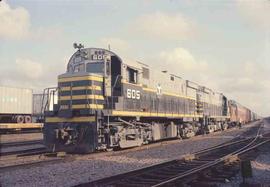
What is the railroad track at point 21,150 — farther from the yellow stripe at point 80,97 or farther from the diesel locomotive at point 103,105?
the yellow stripe at point 80,97

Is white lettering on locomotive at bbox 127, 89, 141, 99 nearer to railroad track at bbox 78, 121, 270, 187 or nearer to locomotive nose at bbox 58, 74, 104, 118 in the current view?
locomotive nose at bbox 58, 74, 104, 118

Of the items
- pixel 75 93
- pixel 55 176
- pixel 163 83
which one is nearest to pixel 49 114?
pixel 75 93

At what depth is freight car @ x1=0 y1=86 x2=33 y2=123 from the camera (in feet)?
99.6

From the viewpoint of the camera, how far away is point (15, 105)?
3136 centimetres

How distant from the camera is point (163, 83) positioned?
20406 mm

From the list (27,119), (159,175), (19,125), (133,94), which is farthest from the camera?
(27,119)

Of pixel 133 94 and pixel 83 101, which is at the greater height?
pixel 133 94

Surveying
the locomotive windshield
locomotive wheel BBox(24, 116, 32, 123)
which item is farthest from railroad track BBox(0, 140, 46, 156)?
locomotive wheel BBox(24, 116, 32, 123)

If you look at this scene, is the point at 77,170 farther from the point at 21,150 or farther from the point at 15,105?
the point at 15,105

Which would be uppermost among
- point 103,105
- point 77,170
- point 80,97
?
point 80,97

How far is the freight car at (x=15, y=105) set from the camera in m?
30.4

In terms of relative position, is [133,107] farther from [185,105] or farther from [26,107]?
[26,107]

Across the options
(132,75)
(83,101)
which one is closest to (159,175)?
(83,101)

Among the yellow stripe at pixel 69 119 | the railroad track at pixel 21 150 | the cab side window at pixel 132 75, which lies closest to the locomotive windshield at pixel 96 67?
the cab side window at pixel 132 75
